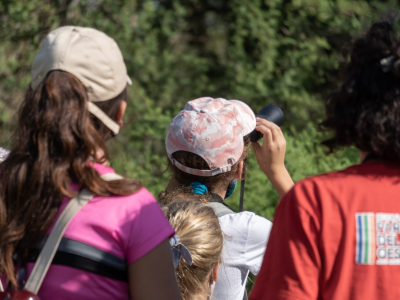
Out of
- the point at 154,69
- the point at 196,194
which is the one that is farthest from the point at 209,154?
the point at 154,69

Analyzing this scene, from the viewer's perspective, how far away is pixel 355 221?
1.43 meters

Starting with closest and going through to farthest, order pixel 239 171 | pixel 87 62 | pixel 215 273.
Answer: pixel 87 62, pixel 215 273, pixel 239 171

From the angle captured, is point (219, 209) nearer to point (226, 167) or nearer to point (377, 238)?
point (226, 167)

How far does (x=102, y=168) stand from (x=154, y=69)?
5.89 metres

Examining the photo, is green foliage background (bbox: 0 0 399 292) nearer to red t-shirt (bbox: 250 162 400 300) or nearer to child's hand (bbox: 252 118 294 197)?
child's hand (bbox: 252 118 294 197)

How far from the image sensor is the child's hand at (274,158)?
224 centimetres

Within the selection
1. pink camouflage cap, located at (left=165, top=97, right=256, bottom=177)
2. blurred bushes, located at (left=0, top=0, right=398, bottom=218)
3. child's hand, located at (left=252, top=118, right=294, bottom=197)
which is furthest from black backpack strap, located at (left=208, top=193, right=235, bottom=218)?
blurred bushes, located at (left=0, top=0, right=398, bottom=218)

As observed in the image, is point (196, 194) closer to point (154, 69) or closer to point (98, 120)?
point (98, 120)

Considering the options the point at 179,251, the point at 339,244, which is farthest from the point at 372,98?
Answer: the point at 179,251

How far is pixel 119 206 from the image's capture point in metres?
1.48

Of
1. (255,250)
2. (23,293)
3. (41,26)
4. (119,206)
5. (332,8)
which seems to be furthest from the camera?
(332,8)

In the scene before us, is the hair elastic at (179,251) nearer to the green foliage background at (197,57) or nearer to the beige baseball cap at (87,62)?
the beige baseball cap at (87,62)

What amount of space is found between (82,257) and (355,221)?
672mm

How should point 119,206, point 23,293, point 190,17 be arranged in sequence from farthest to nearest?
point 190,17
point 119,206
point 23,293
